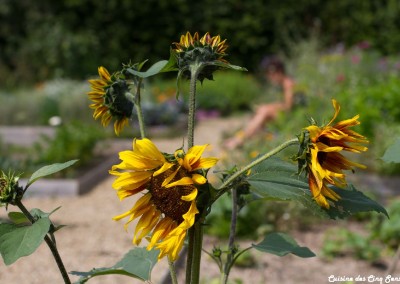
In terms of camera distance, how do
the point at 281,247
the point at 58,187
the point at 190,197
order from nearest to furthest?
the point at 190,197
the point at 281,247
the point at 58,187

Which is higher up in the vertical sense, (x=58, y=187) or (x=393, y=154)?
(x=393, y=154)

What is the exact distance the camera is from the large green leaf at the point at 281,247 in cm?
131

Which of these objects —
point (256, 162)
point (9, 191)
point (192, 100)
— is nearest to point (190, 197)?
point (256, 162)

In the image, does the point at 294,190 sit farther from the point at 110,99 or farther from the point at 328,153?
the point at 110,99

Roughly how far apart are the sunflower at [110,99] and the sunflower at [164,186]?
30 cm

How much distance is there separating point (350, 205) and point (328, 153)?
15cm

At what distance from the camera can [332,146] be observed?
3.31ft

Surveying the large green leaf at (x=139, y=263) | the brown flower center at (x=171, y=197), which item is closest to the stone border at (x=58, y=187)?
the large green leaf at (x=139, y=263)

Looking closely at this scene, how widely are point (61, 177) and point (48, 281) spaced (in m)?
2.44

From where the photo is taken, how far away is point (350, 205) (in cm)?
112

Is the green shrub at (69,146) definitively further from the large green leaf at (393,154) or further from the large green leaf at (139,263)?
the large green leaf at (393,154)

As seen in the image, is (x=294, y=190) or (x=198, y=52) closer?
(x=294, y=190)

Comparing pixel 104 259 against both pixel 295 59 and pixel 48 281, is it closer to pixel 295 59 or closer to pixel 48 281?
pixel 48 281

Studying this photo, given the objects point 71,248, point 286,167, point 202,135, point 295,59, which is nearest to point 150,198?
point 286,167
